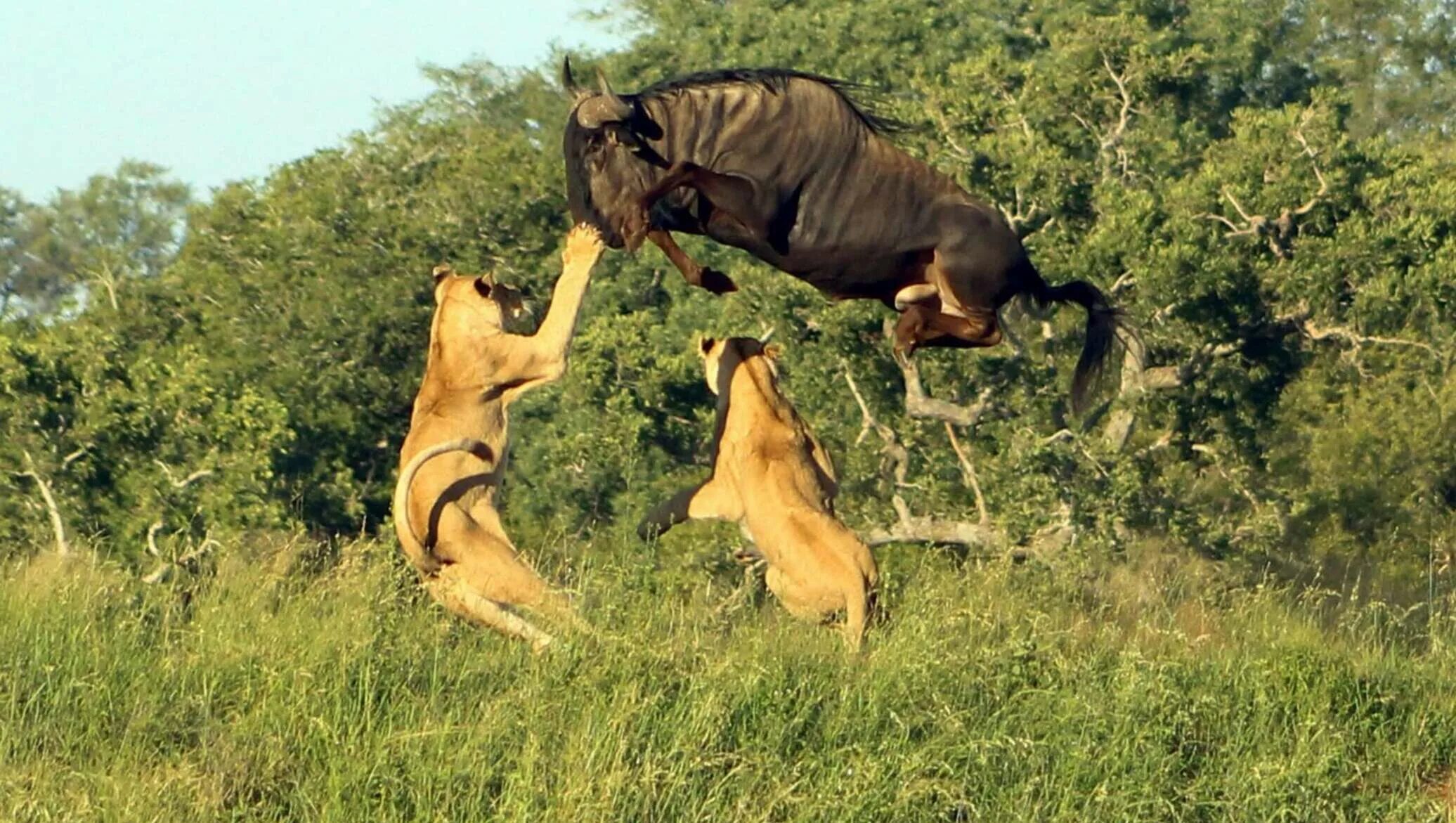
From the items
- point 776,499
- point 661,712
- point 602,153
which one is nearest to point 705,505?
point 776,499

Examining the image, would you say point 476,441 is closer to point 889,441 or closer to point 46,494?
point 889,441

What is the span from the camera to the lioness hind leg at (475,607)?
6266 mm

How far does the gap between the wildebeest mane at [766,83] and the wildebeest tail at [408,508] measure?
1171mm

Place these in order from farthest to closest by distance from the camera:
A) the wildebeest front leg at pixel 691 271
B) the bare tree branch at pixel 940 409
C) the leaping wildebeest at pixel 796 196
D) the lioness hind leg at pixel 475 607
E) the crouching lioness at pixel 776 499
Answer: the bare tree branch at pixel 940 409, the crouching lioness at pixel 776 499, the wildebeest front leg at pixel 691 271, the leaping wildebeest at pixel 796 196, the lioness hind leg at pixel 475 607

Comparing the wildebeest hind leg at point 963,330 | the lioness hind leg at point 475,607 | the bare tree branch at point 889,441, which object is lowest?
the bare tree branch at point 889,441

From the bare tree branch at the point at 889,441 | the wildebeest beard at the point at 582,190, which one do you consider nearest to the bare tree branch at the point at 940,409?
the bare tree branch at the point at 889,441

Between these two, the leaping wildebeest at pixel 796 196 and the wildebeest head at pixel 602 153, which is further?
the leaping wildebeest at pixel 796 196

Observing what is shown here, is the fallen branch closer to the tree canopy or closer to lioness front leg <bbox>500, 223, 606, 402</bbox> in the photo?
the tree canopy

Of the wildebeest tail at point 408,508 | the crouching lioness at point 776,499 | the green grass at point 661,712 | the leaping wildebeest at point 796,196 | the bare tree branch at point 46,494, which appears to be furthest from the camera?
the bare tree branch at point 46,494

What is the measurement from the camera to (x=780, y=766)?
18.4 ft

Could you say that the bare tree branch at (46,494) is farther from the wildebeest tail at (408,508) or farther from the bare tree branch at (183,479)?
the wildebeest tail at (408,508)

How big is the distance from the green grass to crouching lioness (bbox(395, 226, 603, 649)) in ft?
0.45

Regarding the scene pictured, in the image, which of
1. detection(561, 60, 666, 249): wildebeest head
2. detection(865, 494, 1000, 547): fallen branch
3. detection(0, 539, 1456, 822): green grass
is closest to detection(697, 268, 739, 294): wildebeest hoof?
detection(561, 60, 666, 249): wildebeest head

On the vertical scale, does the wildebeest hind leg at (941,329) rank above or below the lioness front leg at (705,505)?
above
